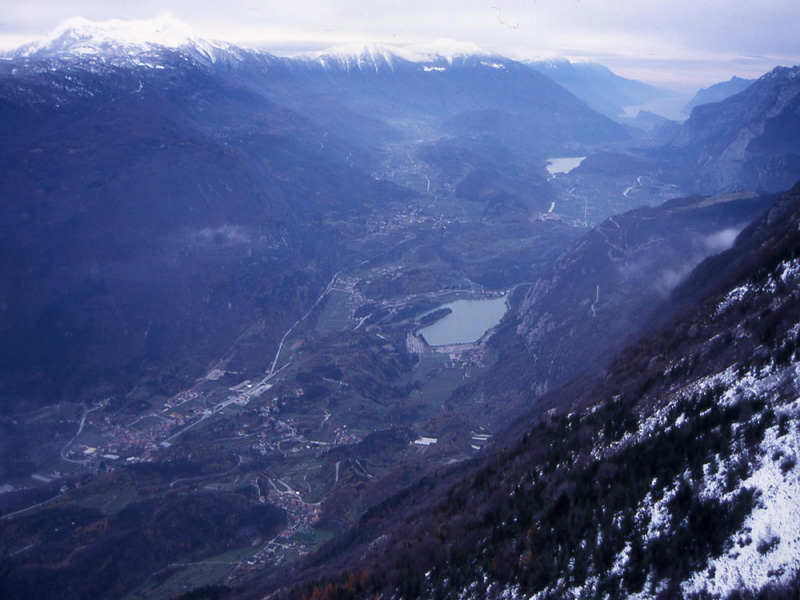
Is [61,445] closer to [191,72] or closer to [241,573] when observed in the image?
[241,573]

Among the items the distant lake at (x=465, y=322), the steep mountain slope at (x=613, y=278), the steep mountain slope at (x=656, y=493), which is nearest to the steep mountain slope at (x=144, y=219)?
the distant lake at (x=465, y=322)

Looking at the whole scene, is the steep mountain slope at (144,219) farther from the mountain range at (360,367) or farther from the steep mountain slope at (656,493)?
the steep mountain slope at (656,493)

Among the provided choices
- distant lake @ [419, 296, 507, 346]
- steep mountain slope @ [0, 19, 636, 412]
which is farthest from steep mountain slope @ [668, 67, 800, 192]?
distant lake @ [419, 296, 507, 346]

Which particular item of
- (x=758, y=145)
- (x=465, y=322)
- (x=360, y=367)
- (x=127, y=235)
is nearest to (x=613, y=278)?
(x=465, y=322)

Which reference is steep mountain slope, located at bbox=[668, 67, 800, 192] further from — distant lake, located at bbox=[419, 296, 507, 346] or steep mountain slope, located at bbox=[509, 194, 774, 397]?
distant lake, located at bbox=[419, 296, 507, 346]

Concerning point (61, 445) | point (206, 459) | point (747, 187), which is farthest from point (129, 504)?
point (747, 187)

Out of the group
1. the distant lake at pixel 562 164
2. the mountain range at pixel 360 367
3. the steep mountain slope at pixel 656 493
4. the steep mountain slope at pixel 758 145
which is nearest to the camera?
the steep mountain slope at pixel 656 493

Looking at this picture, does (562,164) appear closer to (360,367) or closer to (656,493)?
(360,367)
